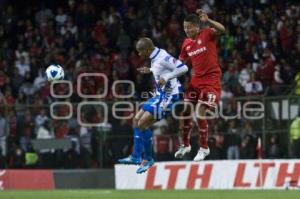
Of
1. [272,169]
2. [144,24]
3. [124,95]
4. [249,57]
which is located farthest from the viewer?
[144,24]

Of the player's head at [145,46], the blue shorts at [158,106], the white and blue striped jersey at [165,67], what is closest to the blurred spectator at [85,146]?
the blue shorts at [158,106]

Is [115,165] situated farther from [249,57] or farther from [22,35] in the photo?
[22,35]

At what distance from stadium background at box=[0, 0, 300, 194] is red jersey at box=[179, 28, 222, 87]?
714 centimetres

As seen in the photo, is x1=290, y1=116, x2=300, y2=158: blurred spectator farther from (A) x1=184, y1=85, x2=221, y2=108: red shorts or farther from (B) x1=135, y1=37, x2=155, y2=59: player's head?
(B) x1=135, y1=37, x2=155, y2=59: player's head

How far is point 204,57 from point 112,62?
12.7 m

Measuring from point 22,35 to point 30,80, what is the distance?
292 centimetres

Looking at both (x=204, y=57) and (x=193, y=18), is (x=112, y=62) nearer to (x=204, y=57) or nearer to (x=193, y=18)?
(x=204, y=57)

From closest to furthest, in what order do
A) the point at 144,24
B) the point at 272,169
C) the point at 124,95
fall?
the point at 272,169 → the point at 124,95 → the point at 144,24

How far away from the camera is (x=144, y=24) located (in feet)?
106

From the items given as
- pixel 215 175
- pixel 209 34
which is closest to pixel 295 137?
pixel 215 175

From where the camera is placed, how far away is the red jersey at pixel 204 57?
18391 mm

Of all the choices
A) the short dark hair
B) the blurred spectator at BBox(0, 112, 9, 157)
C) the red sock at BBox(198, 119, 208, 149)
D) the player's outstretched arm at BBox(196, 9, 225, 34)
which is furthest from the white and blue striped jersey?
the blurred spectator at BBox(0, 112, 9, 157)

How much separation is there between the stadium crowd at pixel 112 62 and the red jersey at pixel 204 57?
24.1ft

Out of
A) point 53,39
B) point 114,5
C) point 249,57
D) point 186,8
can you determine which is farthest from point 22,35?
point 249,57
